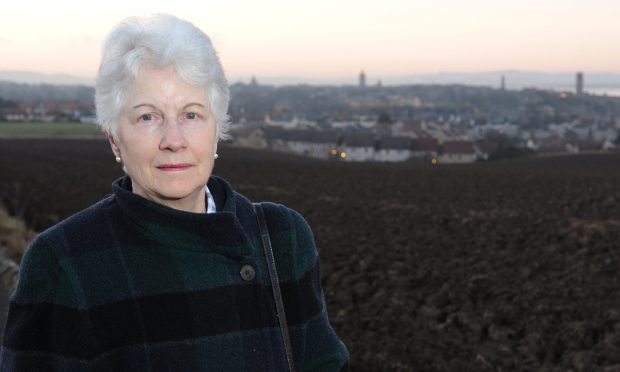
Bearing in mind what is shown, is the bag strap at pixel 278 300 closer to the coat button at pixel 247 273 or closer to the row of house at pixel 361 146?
the coat button at pixel 247 273

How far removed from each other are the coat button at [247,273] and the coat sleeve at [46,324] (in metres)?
0.45

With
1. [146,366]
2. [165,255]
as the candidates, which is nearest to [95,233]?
[165,255]

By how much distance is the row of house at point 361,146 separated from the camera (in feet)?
274

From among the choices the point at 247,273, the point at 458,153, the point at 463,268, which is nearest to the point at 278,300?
the point at 247,273

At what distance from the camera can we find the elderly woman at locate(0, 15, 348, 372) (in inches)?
72.5

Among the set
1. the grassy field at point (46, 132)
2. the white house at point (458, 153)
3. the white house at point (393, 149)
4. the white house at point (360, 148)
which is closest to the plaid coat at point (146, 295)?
the grassy field at point (46, 132)

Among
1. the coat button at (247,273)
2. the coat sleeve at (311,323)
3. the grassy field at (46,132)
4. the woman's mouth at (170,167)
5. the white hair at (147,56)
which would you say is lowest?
the grassy field at (46,132)

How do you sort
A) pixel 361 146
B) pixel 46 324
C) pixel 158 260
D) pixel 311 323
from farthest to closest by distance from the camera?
pixel 361 146
pixel 311 323
pixel 158 260
pixel 46 324

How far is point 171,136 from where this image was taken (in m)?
2.02

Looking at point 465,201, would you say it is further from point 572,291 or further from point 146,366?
point 146,366

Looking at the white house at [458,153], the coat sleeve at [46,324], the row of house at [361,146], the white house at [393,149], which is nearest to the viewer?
Result: the coat sleeve at [46,324]

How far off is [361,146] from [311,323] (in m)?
89.4

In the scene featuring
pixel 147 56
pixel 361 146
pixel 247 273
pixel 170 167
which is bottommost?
pixel 361 146

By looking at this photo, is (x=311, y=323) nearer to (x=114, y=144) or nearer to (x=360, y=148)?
(x=114, y=144)
